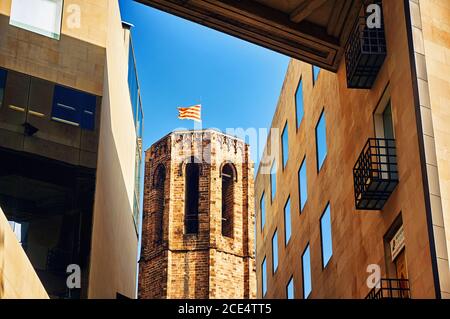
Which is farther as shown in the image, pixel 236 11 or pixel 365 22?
pixel 236 11

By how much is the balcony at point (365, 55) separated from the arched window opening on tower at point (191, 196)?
6671 cm

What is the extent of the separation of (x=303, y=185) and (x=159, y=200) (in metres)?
60.8

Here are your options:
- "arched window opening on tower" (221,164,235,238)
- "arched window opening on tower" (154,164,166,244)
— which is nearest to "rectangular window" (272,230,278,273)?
"arched window opening on tower" (154,164,166,244)

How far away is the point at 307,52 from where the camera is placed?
29.5 metres

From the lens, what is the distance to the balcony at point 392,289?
21.3 m

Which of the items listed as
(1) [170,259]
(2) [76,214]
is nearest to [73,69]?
(2) [76,214]

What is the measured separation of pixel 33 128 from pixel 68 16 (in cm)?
453

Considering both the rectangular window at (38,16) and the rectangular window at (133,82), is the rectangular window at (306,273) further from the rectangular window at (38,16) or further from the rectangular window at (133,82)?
the rectangular window at (133,82)

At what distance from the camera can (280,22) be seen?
28812 mm

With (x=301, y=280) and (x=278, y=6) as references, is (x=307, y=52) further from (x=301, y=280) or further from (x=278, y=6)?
(x=301, y=280)

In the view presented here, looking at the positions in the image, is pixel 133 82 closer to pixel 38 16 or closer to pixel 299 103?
pixel 299 103

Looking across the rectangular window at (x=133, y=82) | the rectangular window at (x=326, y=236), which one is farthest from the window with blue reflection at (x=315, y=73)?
the rectangular window at (x=133, y=82)

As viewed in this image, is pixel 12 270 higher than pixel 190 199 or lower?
lower

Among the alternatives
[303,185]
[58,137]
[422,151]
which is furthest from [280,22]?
[422,151]
